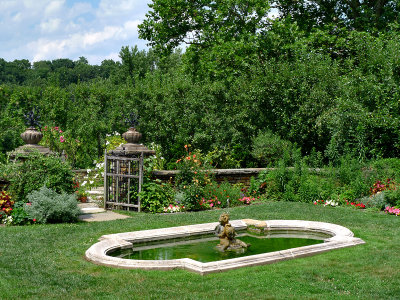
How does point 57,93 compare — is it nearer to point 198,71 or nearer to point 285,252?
point 198,71

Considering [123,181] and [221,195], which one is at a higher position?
[123,181]

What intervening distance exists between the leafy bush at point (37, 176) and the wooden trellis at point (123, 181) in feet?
5.05

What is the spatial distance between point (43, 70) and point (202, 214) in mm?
65923

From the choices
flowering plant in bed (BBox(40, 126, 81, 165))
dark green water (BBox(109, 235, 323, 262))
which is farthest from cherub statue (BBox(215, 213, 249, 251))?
flowering plant in bed (BBox(40, 126, 81, 165))

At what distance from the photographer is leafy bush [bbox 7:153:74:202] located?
398 inches

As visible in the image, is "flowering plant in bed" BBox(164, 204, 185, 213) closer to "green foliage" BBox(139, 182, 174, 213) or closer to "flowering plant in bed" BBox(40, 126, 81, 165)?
"green foliage" BBox(139, 182, 174, 213)

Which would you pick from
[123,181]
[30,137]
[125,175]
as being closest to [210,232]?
[125,175]

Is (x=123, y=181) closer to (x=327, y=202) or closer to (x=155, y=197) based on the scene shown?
(x=155, y=197)

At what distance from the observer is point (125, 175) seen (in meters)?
11.7

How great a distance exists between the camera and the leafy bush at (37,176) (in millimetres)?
10117

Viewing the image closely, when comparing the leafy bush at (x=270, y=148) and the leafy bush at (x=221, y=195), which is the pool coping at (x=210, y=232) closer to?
the leafy bush at (x=221, y=195)

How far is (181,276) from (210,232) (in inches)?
117

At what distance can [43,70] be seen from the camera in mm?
71125

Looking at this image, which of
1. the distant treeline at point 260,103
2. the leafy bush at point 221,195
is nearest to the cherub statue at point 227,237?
the leafy bush at point 221,195
